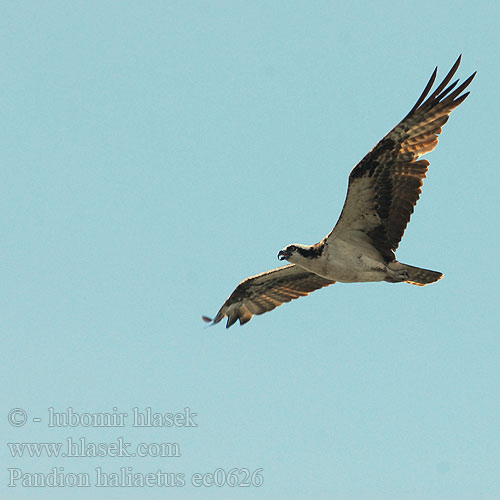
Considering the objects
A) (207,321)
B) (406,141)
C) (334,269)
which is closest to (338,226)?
(334,269)

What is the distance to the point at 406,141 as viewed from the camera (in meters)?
14.2

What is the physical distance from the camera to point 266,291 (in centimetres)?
1775

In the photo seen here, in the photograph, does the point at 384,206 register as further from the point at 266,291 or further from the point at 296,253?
the point at 266,291

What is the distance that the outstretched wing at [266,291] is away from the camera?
17312mm

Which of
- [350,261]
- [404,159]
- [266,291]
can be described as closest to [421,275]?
[350,261]

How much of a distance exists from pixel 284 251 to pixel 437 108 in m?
3.83

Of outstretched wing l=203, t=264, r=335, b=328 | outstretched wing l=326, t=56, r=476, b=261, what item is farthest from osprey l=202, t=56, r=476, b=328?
outstretched wing l=203, t=264, r=335, b=328

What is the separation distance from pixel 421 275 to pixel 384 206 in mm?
1619

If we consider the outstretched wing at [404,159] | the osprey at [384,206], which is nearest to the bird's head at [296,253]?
the osprey at [384,206]

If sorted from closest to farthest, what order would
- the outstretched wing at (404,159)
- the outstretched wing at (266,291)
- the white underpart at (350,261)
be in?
the outstretched wing at (404,159), the white underpart at (350,261), the outstretched wing at (266,291)

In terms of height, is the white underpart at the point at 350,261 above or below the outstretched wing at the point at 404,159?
below

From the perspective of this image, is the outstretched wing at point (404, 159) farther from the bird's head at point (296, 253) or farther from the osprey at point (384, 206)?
the bird's head at point (296, 253)

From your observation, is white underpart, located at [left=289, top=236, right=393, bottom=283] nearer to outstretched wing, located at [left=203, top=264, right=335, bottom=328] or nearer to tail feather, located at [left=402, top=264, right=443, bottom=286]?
tail feather, located at [left=402, top=264, right=443, bottom=286]

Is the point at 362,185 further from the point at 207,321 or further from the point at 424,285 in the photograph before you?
the point at 207,321
